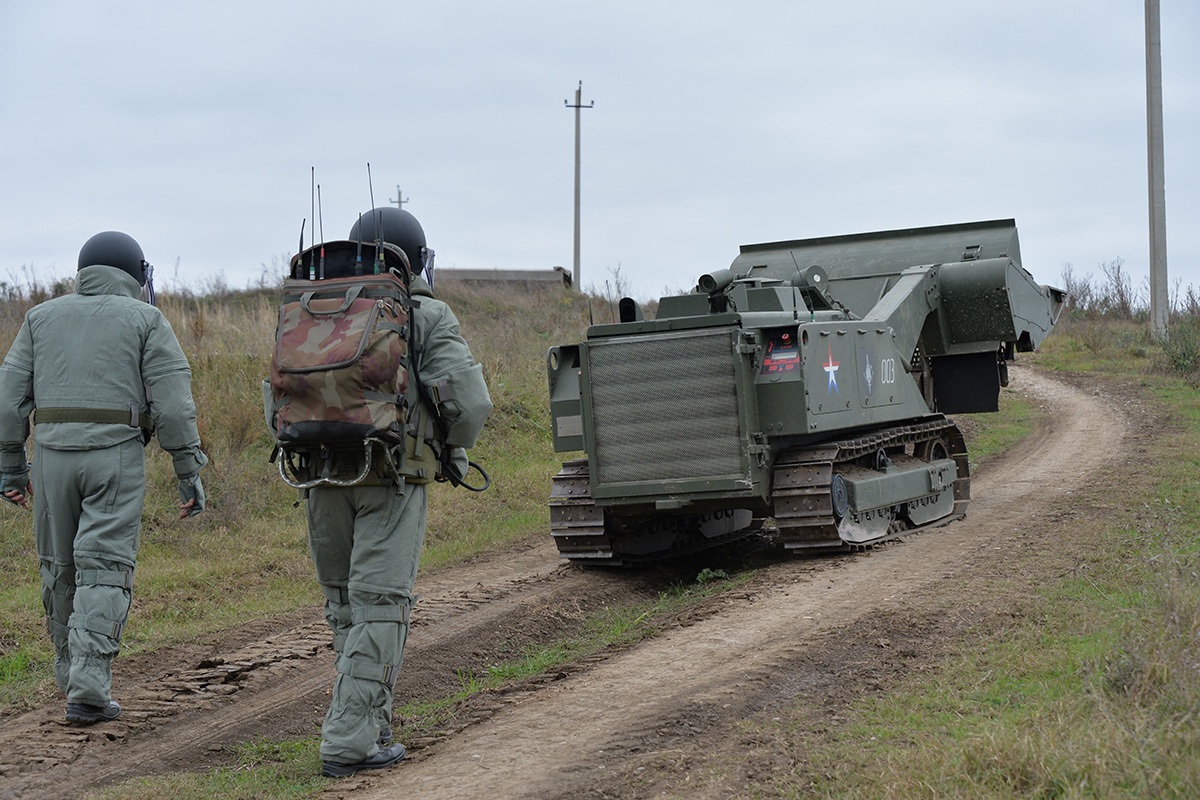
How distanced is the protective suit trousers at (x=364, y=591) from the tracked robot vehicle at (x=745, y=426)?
3964 millimetres

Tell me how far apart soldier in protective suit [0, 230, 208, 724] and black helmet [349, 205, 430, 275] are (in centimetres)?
125

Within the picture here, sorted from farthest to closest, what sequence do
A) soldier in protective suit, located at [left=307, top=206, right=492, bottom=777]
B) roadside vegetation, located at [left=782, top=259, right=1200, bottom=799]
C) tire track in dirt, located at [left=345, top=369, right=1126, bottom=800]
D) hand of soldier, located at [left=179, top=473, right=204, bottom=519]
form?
hand of soldier, located at [left=179, top=473, right=204, bottom=519] → soldier in protective suit, located at [left=307, top=206, right=492, bottom=777] → tire track in dirt, located at [left=345, top=369, right=1126, bottom=800] → roadside vegetation, located at [left=782, top=259, right=1200, bottom=799]

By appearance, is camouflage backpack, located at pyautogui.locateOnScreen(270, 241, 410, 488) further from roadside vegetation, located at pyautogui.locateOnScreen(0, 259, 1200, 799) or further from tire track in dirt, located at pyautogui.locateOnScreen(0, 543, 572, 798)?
tire track in dirt, located at pyautogui.locateOnScreen(0, 543, 572, 798)

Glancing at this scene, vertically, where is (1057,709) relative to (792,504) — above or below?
below

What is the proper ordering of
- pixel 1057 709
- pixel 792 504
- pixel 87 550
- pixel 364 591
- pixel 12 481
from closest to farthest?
1. pixel 1057 709
2. pixel 364 591
3. pixel 87 550
4. pixel 12 481
5. pixel 792 504

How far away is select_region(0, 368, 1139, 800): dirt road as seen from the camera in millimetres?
4691

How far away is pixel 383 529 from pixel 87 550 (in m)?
1.65

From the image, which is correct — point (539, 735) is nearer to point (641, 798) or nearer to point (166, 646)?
point (641, 798)

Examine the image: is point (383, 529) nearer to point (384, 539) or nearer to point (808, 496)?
point (384, 539)

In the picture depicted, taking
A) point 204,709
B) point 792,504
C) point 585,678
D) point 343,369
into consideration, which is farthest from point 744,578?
point 343,369

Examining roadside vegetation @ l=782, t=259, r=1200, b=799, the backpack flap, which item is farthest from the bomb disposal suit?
roadside vegetation @ l=782, t=259, r=1200, b=799

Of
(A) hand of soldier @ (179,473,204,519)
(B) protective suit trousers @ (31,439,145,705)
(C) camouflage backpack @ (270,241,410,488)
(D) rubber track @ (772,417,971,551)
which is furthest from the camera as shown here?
(D) rubber track @ (772,417,971,551)

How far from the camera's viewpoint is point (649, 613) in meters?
8.26

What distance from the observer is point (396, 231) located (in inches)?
212
